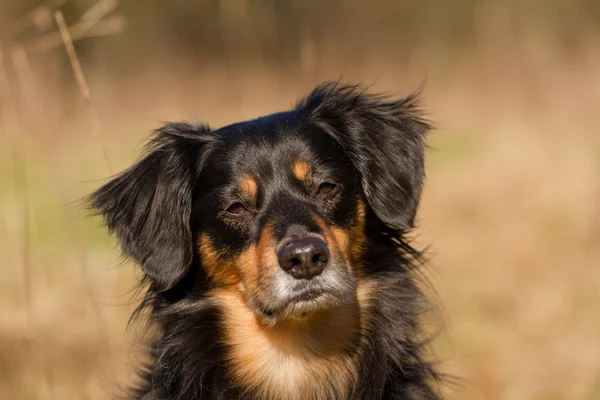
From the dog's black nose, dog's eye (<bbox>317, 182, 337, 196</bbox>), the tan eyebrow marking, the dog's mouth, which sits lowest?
the dog's mouth

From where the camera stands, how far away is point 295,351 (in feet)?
11.8

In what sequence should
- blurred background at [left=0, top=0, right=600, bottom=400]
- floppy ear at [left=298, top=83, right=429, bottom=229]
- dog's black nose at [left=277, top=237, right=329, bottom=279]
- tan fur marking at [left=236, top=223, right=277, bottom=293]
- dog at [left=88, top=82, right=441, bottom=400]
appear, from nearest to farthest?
dog's black nose at [left=277, top=237, right=329, bottom=279], tan fur marking at [left=236, top=223, right=277, bottom=293], dog at [left=88, top=82, right=441, bottom=400], floppy ear at [left=298, top=83, right=429, bottom=229], blurred background at [left=0, top=0, right=600, bottom=400]

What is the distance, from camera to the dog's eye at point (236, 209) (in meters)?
3.55

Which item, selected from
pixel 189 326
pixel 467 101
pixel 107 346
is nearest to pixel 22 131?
pixel 107 346

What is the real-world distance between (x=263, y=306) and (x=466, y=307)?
337 centimetres

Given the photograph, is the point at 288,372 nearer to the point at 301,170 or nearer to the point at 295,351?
the point at 295,351

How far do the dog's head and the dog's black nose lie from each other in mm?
50

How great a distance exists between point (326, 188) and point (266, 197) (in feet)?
0.89

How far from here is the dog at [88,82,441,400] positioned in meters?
3.52

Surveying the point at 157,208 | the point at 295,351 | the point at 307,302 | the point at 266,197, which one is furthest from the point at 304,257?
the point at 157,208

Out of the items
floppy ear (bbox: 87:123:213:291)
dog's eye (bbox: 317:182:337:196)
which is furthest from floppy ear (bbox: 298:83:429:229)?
floppy ear (bbox: 87:123:213:291)

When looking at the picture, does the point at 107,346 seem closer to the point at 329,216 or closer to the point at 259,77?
the point at 329,216

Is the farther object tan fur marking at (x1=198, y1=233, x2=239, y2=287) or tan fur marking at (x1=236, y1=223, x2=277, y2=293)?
tan fur marking at (x1=198, y1=233, x2=239, y2=287)

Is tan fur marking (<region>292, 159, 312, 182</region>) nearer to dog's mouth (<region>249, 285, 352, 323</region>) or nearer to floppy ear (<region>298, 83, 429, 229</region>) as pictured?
floppy ear (<region>298, 83, 429, 229</region>)
